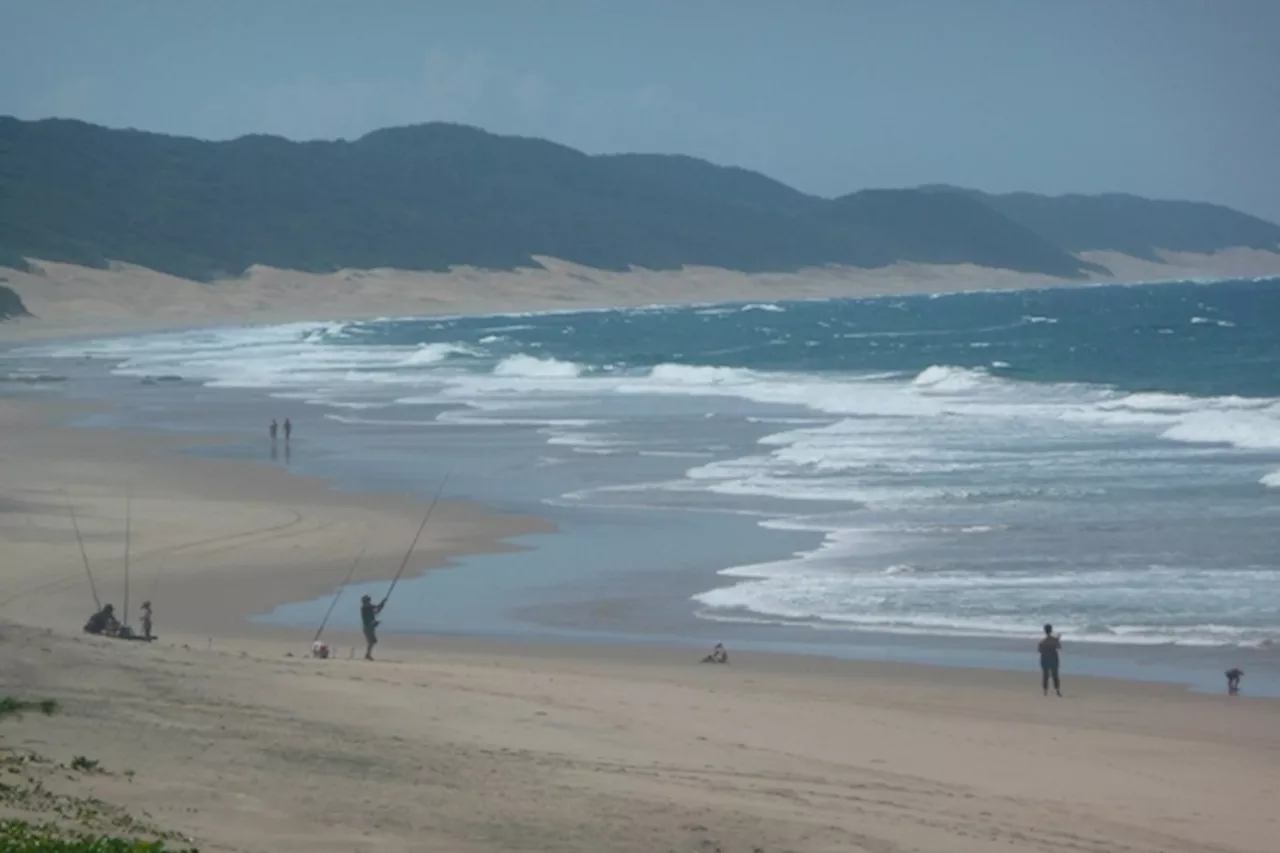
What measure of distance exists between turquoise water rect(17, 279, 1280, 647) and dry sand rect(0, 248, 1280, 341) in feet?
81.8

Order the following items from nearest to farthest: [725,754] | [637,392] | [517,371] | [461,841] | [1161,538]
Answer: [461,841] < [725,754] < [1161,538] < [637,392] < [517,371]

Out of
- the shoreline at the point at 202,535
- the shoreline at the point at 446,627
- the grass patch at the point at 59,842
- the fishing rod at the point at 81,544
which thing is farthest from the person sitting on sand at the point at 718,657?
the grass patch at the point at 59,842

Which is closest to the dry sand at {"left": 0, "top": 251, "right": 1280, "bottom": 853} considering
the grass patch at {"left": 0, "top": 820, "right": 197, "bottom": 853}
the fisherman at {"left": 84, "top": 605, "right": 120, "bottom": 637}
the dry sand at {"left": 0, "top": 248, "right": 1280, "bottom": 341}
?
the grass patch at {"left": 0, "top": 820, "right": 197, "bottom": 853}

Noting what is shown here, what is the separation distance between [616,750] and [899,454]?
18912mm

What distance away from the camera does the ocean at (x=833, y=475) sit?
1686 cm

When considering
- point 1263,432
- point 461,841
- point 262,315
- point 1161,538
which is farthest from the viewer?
point 262,315

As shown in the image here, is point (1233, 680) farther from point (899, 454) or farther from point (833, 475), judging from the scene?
point (899, 454)

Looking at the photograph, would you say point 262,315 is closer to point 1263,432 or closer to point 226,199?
point 226,199

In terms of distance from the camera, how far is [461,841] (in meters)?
8.06

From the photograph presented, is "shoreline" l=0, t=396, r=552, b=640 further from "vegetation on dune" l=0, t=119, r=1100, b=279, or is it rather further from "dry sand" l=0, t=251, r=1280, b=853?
"vegetation on dune" l=0, t=119, r=1100, b=279

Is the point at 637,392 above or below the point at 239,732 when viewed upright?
above

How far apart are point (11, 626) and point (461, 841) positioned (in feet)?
14.6

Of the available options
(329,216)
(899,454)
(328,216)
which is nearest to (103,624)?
(899,454)

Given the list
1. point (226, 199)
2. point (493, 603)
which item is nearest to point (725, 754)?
point (493, 603)
